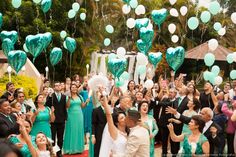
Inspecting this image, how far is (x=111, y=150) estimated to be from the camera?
Result: 17.5 ft

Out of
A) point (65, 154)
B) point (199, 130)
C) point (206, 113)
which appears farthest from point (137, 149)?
point (65, 154)

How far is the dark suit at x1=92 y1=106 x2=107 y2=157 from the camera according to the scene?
686cm

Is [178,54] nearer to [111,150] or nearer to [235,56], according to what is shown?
[235,56]

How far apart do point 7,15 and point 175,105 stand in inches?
576

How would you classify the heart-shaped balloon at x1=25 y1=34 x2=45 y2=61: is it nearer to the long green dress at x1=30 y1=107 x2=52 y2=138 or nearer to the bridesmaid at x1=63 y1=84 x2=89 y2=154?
the bridesmaid at x1=63 y1=84 x2=89 y2=154

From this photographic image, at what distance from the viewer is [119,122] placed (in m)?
5.41

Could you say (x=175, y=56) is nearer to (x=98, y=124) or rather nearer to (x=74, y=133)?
(x=74, y=133)

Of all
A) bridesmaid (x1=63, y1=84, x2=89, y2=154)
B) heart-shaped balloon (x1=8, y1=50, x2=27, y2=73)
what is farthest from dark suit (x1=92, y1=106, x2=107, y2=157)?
heart-shaped balloon (x1=8, y1=50, x2=27, y2=73)

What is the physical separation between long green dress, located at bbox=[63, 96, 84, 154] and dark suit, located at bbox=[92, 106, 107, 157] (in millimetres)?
2062

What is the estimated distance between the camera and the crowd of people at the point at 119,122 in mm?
4746

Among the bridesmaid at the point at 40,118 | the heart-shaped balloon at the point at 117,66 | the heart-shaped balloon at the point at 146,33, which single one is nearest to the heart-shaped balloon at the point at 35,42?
the heart-shaped balloon at the point at 117,66

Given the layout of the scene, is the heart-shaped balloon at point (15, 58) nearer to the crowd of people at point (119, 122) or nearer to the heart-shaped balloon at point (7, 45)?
the crowd of people at point (119, 122)

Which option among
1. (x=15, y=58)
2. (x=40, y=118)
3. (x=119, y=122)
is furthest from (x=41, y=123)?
(x=15, y=58)

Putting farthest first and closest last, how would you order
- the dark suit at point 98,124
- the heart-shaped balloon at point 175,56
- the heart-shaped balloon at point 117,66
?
the heart-shaped balloon at point 117,66 → the heart-shaped balloon at point 175,56 → the dark suit at point 98,124
